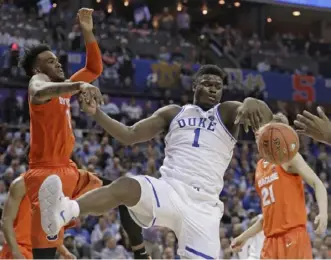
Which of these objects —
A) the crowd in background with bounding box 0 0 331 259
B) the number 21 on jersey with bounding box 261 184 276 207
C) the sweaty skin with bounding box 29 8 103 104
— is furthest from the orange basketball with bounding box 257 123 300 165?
the crowd in background with bounding box 0 0 331 259

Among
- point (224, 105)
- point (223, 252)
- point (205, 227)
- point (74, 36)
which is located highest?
point (74, 36)

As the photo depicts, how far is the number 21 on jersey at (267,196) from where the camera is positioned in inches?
229

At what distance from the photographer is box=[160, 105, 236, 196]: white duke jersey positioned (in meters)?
4.75

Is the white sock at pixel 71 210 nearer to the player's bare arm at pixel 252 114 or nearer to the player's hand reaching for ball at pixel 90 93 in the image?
the player's hand reaching for ball at pixel 90 93

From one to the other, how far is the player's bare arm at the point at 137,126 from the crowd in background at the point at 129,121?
13.6 feet

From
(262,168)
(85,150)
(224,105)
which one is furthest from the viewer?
(85,150)

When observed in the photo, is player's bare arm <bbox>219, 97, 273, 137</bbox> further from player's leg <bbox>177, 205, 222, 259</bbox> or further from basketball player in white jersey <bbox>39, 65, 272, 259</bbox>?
player's leg <bbox>177, 205, 222, 259</bbox>

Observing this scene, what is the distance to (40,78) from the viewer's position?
496 centimetres

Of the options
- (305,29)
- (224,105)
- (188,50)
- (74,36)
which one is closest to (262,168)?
(224,105)

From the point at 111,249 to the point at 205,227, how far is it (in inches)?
202

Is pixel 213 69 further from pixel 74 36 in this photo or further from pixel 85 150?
pixel 74 36

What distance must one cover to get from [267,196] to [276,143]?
4.86ft

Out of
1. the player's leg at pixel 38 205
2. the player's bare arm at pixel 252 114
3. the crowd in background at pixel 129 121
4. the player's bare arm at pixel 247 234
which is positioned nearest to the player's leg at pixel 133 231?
the player's leg at pixel 38 205

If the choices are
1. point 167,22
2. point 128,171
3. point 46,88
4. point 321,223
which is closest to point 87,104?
point 46,88
